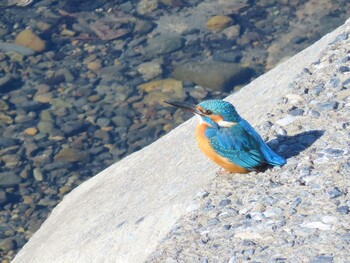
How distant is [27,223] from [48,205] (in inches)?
15.3

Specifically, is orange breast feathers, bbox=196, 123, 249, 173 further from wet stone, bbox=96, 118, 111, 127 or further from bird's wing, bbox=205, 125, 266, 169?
wet stone, bbox=96, 118, 111, 127

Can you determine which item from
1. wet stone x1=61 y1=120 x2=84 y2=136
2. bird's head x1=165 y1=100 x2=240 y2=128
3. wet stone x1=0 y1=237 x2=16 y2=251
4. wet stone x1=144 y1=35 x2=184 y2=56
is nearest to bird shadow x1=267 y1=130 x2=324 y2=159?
bird's head x1=165 y1=100 x2=240 y2=128

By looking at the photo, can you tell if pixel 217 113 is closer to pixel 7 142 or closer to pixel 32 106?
pixel 7 142

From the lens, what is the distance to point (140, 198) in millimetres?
5082

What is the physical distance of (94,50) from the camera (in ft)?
36.0

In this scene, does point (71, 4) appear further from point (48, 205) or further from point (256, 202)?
point (256, 202)

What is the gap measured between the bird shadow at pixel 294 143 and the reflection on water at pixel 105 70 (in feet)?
13.3

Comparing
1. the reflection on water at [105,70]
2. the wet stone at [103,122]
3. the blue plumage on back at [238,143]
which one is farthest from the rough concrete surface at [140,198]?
the wet stone at [103,122]

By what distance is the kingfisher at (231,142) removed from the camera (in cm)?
423

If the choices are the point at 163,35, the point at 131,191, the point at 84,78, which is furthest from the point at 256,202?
the point at 163,35

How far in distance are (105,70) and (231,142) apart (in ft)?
21.3

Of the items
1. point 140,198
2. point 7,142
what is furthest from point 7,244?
point 140,198

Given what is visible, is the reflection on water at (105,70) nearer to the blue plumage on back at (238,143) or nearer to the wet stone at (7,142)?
the wet stone at (7,142)

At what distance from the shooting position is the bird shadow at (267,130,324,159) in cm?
440
